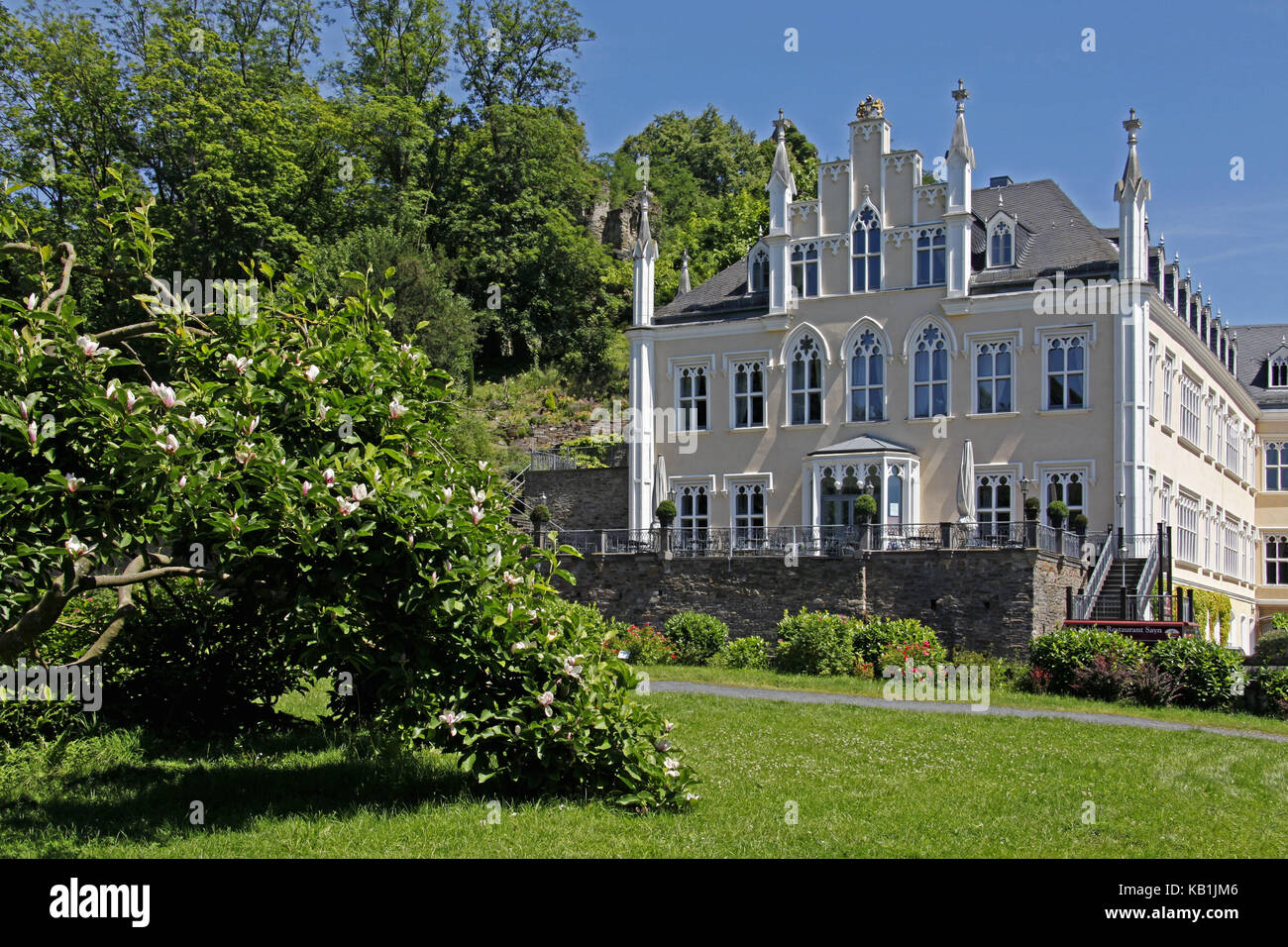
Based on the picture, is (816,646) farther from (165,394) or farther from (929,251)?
(165,394)

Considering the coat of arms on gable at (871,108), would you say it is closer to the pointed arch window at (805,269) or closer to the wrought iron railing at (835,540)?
the pointed arch window at (805,269)

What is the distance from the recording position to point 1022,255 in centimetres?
3678

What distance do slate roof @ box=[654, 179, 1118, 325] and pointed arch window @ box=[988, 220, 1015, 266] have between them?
1.07ft

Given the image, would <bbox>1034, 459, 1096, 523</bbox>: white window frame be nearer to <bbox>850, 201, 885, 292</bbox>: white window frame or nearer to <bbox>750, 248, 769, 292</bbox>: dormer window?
<bbox>850, 201, 885, 292</bbox>: white window frame

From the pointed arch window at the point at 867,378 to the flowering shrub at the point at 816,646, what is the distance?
10000 mm

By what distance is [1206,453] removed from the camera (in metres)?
42.9

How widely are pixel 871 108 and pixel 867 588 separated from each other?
16.1 meters

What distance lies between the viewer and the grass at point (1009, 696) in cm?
2125

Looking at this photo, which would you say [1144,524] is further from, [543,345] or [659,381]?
[543,345]

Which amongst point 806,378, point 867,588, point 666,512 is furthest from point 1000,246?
point 666,512

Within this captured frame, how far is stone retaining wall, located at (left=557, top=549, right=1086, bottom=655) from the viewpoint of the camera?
2917cm

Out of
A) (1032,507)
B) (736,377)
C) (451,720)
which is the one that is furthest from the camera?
(736,377)
